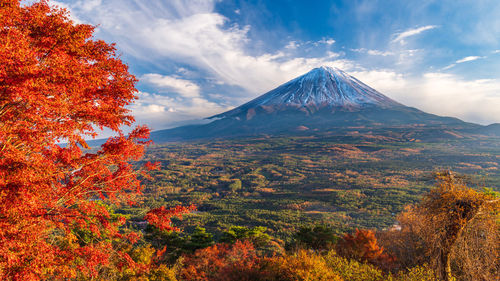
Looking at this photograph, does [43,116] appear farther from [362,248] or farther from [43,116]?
[362,248]

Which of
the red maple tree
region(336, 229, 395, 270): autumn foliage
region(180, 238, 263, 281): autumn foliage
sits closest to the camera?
the red maple tree

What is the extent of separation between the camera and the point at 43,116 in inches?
193

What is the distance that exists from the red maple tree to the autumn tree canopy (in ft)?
0.05

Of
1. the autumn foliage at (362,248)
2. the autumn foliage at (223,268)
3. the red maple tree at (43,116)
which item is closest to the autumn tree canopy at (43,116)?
the red maple tree at (43,116)

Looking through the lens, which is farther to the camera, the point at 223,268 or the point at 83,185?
the point at 223,268

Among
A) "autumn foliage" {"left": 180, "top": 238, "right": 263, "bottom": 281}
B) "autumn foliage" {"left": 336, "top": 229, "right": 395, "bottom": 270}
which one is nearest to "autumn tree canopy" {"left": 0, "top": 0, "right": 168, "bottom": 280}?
"autumn foliage" {"left": 180, "top": 238, "right": 263, "bottom": 281}

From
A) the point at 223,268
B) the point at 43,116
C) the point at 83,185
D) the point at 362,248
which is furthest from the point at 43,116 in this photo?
the point at 362,248

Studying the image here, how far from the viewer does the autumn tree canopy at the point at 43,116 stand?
4244 mm

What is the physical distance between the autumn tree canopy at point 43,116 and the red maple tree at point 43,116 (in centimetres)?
2

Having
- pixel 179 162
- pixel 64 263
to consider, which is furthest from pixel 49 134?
pixel 179 162

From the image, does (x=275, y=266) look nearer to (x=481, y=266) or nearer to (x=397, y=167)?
(x=481, y=266)

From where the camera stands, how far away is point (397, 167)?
111m

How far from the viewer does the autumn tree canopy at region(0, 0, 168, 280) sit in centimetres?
424

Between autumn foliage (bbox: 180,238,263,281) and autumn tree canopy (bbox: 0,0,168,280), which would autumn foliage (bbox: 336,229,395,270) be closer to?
autumn foliage (bbox: 180,238,263,281)
